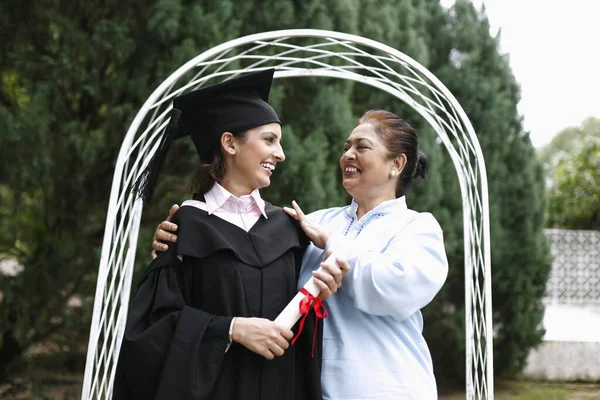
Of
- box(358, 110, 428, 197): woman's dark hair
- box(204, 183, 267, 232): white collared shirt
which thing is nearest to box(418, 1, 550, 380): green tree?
box(358, 110, 428, 197): woman's dark hair

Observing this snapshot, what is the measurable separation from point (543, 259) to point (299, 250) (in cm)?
420

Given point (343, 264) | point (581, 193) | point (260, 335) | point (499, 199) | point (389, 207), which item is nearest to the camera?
point (260, 335)

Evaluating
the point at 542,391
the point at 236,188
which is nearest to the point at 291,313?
the point at 236,188

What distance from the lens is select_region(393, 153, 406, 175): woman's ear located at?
8.41 feet

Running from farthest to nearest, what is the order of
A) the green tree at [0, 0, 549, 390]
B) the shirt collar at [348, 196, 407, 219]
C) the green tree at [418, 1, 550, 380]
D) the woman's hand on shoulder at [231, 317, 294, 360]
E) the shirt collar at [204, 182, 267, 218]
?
1. the green tree at [418, 1, 550, 380]
2. the green tree at [0, 0, 549, 390]
3. the shirt collar at [348, 196, 407, 219]
4. the shirt collar at [204, 182, 267, 218]
5. the woman's hand on shoulder at [231, 317, 294, 360]

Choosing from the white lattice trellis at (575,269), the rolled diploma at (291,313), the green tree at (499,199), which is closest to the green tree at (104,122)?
the green tree at (499,199)

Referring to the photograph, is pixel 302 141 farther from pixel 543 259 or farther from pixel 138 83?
pixel 543 259

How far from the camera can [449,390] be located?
6.18 meters

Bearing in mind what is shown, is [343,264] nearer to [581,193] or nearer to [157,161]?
[157,161]

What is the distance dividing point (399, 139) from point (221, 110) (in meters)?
0.70

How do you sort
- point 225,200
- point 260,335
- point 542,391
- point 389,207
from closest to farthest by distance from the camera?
1. point 260,335
2. point 225,200
3. point 389,207
4. point 542,391

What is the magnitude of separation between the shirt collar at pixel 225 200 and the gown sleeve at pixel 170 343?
24cm

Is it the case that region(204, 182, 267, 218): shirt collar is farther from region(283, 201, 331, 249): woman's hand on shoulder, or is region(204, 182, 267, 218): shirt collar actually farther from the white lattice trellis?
the white lattice trellis

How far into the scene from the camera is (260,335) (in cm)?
213
